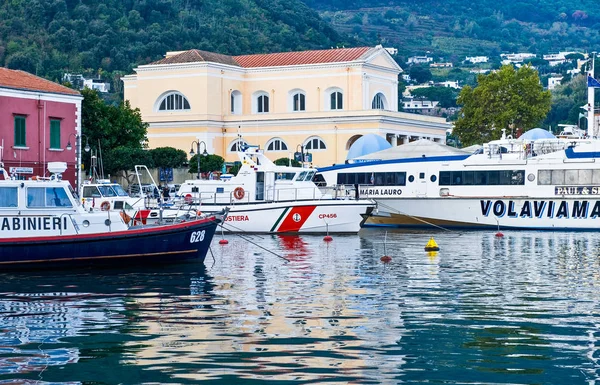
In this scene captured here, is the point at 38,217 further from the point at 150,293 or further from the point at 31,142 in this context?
the point at 31,142

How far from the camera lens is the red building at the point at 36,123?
5262cm

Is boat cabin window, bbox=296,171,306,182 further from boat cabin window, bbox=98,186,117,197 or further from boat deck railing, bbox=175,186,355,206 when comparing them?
boat cabin window, bbox=98,186,117,197

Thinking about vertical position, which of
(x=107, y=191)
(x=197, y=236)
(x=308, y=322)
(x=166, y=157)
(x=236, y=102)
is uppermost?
(x=236, y=102)

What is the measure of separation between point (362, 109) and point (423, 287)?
65.2 metres

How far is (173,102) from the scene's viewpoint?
97.5 meters

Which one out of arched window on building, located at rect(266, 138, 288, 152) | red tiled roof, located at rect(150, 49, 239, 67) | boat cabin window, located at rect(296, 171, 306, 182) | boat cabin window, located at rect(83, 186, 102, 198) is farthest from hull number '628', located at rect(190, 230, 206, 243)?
red tiled roof, located at rect(150, 49, 239, 67)

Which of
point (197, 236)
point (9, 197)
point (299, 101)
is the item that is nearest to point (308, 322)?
point (197, 236)

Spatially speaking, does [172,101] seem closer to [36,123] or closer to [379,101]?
[379,101]

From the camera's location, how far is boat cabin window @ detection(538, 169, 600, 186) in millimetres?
52375

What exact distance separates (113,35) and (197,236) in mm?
125166

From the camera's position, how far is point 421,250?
39875 millimetres

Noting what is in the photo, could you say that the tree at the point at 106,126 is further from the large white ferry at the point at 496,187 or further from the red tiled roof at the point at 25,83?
the large white ferry at the point at 496,187

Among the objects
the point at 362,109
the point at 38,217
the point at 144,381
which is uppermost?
the point at 362,109

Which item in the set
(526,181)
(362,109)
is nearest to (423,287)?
(526,181)
